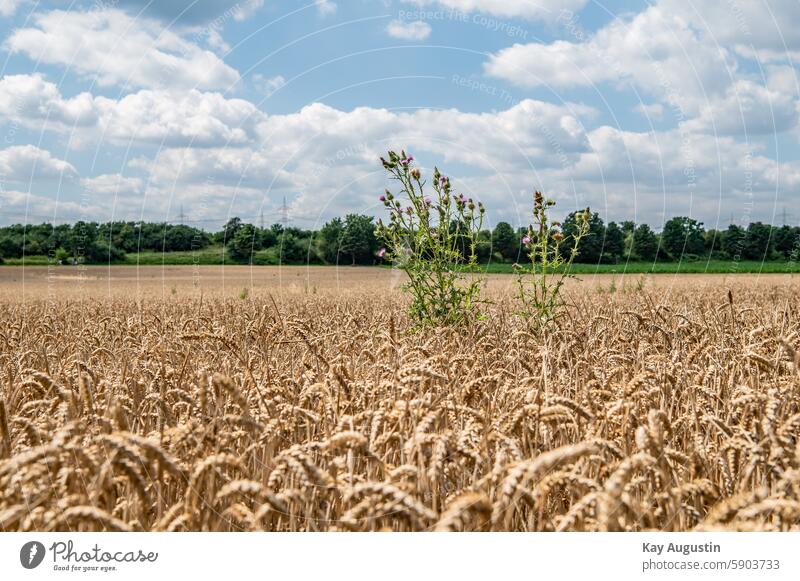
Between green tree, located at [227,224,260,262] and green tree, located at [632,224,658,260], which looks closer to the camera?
green tree, located at [227,224,260,262]

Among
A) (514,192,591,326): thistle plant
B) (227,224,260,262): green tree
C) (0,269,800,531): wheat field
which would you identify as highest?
(227,224,260,262): green tree

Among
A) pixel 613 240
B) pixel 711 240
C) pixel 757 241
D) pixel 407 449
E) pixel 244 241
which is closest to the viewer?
pixel 407 449

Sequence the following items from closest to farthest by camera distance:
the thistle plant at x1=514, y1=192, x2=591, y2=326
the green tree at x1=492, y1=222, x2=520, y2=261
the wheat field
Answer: the wheat field → the thistle plant at x1=514, y1=192, x2=591, y2=326 → the green tree at x1=492, y1=222, x2=520, y2=261

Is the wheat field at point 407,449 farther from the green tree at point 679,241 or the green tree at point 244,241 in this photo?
the green tree at point 679,241

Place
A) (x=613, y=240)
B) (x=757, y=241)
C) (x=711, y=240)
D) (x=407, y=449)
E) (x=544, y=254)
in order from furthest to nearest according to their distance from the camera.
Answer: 1. (x=757, y=241)
2. (x=711, y=240)
3. (x=613, y=240)
4. (x=544, y=254)
5. (x=407, y=449)

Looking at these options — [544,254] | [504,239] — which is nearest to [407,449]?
[544,254]

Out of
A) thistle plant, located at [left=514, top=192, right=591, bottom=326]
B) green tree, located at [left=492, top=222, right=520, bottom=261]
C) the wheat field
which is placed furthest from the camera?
green tree, located at [left=492, top=222, right=520, bottom=261]

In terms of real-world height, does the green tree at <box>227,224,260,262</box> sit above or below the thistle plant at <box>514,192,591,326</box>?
above

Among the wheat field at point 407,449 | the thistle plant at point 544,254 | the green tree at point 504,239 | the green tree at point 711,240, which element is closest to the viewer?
the wheat field at point 407,449

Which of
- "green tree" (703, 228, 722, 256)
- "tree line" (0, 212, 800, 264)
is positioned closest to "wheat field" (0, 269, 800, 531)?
"tree line" (0, 212, 800, 264)

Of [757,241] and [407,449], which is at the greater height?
[757,241]

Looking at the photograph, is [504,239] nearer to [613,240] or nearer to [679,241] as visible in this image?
[613,240]

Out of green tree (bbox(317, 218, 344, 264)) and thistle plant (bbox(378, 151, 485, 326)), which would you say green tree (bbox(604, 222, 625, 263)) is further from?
thistle plant (bbox(378, 151, 485, 326))

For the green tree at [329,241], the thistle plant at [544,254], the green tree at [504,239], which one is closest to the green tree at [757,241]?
the green tree at [504,239]
